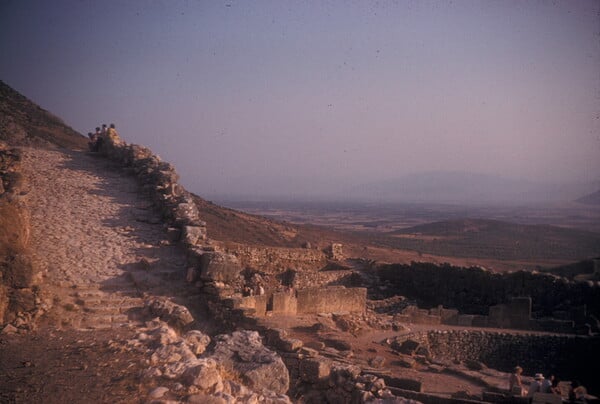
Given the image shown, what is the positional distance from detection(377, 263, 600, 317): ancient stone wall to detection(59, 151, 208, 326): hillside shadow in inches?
409

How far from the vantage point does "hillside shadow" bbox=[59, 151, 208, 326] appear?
9.77m

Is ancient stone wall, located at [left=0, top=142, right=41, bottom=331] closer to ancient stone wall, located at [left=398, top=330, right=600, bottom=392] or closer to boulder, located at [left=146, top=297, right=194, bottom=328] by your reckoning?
boulder, located at [left=146, top=297, right=194, bottom=328]

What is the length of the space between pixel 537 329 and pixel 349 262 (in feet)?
26.7

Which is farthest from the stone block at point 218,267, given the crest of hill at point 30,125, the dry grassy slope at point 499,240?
the dry grassy slope at point 499,240

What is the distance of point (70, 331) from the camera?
7.45 metres

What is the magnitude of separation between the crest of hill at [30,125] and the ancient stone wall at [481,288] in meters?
19.3

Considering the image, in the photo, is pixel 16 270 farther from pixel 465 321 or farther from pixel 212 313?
pixel 465 321

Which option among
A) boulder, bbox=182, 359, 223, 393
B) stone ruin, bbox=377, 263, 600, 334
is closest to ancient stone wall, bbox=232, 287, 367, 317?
stone ruin, bbox=377, 263, 600, 334

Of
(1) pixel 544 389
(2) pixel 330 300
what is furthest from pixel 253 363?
(2) pixel 330 300

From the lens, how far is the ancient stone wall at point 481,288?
50.8ft

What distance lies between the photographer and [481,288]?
17.1 metres

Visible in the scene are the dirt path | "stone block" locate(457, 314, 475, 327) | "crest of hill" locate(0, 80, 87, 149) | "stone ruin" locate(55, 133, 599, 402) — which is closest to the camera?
the dirt path

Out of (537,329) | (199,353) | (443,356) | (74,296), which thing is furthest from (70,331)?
(537,329)

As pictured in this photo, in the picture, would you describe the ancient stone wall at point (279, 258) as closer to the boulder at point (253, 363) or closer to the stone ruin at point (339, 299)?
the stone ruin at point (339, 299)
